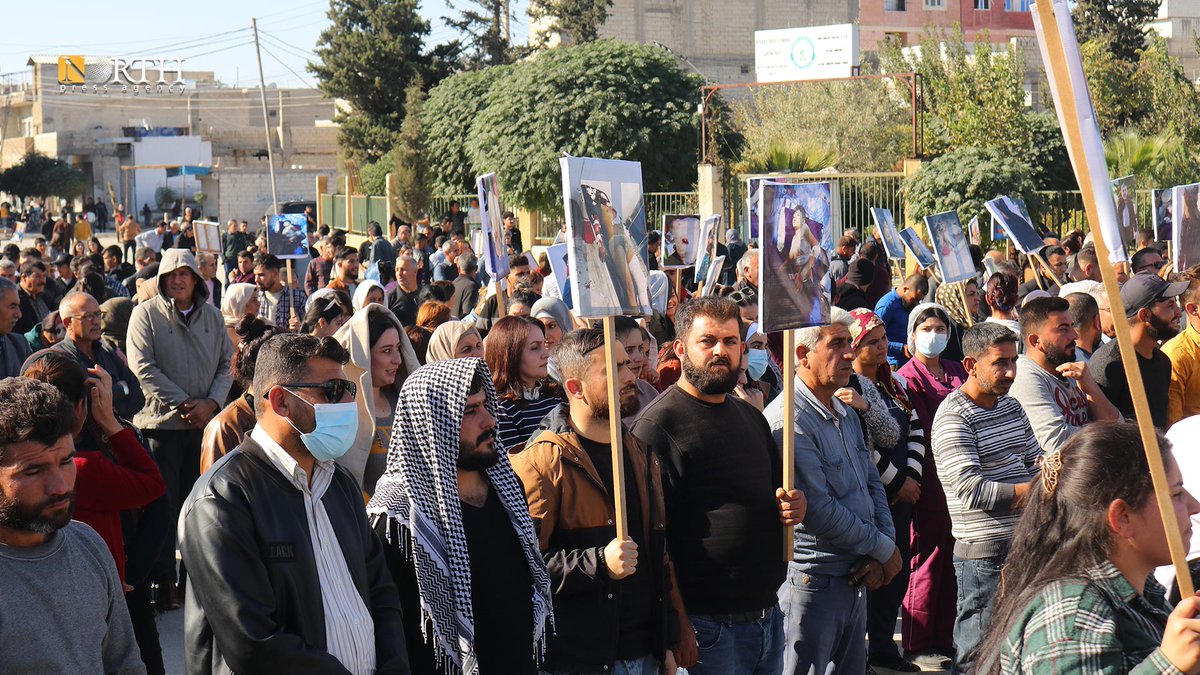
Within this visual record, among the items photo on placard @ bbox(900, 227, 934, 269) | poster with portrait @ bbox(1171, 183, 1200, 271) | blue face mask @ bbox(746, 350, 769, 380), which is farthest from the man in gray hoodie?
photo on placard @ bbox(900, 227, 934, 269)

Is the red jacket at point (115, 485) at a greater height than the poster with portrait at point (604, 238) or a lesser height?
lesser

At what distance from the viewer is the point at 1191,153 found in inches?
1164

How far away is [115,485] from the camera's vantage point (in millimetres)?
5141

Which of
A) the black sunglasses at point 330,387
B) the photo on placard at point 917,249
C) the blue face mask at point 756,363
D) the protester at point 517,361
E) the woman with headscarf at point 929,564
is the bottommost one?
the woman with headscarf at point 929,564

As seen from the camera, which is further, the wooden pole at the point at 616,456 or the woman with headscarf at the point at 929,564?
the woman with headscarf at the point at 929,564

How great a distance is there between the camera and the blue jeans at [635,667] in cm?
449

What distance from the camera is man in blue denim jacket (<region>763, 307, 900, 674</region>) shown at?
5422mm

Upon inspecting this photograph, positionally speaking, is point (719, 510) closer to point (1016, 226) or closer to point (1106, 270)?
point (1106, 270)

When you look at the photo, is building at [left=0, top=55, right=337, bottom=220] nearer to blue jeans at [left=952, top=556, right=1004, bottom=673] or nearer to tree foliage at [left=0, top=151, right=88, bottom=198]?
tree foliage at [left=0, top=151, right=88, bottom=198]

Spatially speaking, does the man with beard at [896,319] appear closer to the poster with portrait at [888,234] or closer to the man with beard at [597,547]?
the poster with portrait at [888,234]

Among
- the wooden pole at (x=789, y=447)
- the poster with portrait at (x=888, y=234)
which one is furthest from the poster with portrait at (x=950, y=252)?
the wooden pole at (x=789, y=447)

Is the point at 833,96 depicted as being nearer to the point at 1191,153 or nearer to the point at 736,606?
the point at 1191,153

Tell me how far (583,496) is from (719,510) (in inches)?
28.0

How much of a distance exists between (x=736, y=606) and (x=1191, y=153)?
27854mm
